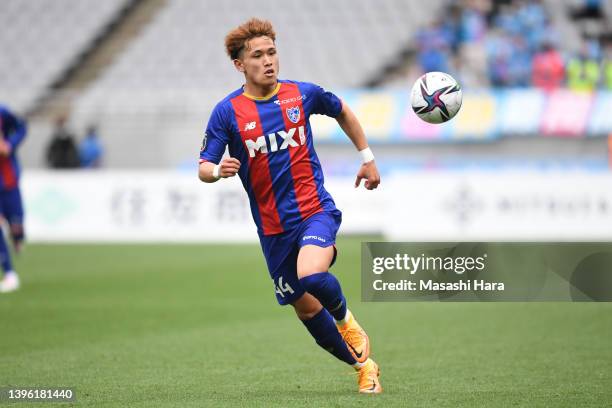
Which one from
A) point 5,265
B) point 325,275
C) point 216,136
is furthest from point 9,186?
point 325,275

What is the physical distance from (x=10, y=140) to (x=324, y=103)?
22.9 ft

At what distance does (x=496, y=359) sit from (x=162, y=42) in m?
21.3

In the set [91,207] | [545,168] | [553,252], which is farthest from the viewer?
[545,168]

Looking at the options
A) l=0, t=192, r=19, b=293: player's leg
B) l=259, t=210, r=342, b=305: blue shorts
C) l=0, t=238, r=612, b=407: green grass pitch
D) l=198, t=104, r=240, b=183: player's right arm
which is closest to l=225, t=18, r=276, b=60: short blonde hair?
l=198, t=104, r=240, b=183: player's right arm

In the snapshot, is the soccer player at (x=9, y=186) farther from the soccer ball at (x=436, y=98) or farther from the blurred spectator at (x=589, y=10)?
the blurred spectator at (x=589, y=10)

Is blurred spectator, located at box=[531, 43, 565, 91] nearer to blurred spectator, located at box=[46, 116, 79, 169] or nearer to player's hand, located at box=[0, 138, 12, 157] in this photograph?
blurred spectator, located at box=[46, 116, 79, 169]

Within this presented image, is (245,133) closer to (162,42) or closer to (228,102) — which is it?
(228,102)

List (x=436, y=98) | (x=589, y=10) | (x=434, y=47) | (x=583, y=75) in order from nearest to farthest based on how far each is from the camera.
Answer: (x=436, y=98) < (x=583, y=75) < (x=434, y=47) < (x=589, y=10)

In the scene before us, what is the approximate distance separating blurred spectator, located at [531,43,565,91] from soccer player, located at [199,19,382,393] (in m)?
18.5

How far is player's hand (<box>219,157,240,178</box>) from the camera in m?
6.24

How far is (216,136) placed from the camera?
22.1 feet

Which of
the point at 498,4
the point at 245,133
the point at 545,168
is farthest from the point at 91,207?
the point at 245,133

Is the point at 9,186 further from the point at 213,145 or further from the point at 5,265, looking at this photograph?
the point at 213,145

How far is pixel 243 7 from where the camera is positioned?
28.5 m
